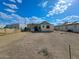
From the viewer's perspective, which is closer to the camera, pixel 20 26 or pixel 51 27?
pixel 51 27

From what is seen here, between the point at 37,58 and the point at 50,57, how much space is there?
0.80 m

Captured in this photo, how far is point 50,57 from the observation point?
653 centimetres

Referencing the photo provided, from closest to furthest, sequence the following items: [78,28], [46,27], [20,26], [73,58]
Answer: [73,58]
[78,28]
[46,27]
[20,26]

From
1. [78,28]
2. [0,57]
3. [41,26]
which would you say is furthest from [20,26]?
[0,57]

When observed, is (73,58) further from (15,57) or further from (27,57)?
(15,57)

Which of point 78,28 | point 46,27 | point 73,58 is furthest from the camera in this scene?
point 46,27

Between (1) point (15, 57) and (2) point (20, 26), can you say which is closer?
(1) point (15, 57)

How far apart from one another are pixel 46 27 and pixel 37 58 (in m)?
33.9

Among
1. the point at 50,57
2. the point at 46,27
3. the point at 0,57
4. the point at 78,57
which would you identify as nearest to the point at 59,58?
the point at 50,57

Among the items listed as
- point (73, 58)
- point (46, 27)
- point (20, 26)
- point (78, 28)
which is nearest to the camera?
point (73, 58)

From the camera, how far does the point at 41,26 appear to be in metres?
40.2

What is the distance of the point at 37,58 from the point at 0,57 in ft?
7.49

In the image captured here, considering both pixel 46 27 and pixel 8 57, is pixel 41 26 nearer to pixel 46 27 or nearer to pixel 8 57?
pixel 46 27

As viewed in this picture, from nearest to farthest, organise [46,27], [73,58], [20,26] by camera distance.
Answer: [73,58], [46,27], [20,26]
